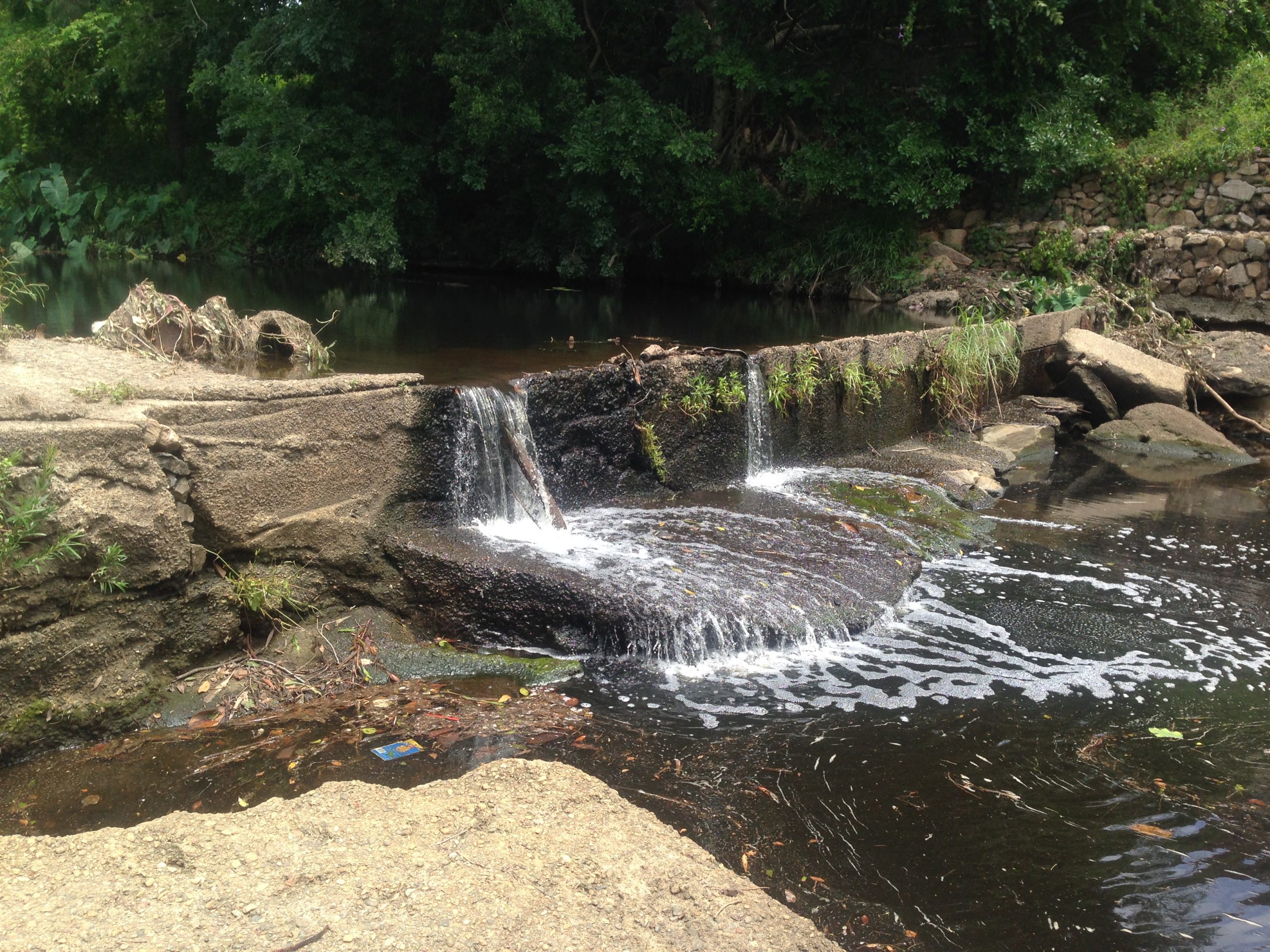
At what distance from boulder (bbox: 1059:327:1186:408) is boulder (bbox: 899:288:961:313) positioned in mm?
4351

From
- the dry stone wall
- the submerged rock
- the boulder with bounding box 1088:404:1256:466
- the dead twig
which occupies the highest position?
the dry stone wall

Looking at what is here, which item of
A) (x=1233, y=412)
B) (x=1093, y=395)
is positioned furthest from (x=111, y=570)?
(x=1233, y=412)

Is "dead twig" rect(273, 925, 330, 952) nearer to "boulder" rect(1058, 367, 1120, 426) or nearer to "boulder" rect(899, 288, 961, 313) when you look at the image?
"boulder" rect(1058, 367, 1120, 426)

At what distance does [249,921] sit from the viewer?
9.71ft

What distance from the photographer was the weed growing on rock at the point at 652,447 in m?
7.62

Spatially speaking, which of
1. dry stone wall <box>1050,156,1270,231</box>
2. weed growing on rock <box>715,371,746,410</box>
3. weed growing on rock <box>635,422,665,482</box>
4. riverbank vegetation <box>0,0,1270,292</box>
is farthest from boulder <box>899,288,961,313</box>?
weed growing on rock <box>635,422,665,482</box>

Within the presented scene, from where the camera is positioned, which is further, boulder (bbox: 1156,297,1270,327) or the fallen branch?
boulder (bbox: 1156,297,1270,327)

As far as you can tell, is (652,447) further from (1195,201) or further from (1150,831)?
(1195,201)

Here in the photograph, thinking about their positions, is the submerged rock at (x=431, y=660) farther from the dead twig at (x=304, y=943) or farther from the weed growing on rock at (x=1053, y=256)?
the weed growing on rock at (x=1053, y=256)

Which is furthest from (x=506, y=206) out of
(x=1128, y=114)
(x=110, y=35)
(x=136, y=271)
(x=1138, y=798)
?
(x=1138, y=798)

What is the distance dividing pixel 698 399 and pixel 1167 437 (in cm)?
599

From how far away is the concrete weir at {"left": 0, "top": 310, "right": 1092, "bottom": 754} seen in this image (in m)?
4.53

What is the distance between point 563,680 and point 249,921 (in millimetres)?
2373

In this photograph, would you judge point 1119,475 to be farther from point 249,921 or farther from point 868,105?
point 868,105
